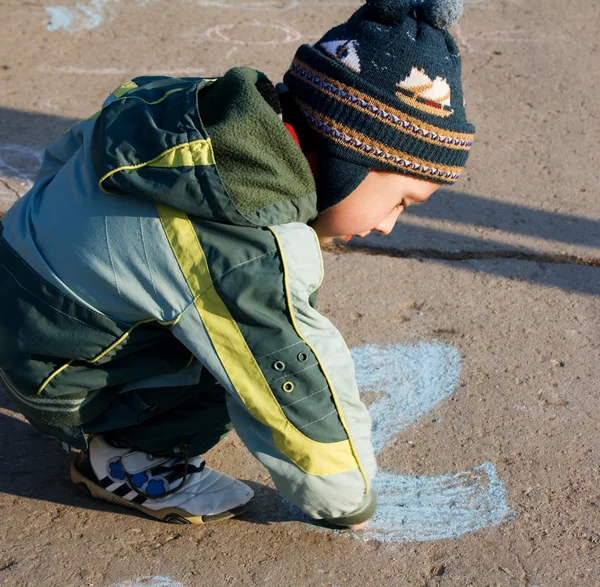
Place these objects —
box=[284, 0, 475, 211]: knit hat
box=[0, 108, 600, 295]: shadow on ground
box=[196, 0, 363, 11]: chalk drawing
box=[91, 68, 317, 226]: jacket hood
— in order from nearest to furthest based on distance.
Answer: box=[91, 68, 317, 226]: jacket hood, box=[284, 0, 475, 211]: knit hat, box=[0, 108, 600, 295]: shadow on ground, box=[196, 0, 363, 11]: chalk drawing

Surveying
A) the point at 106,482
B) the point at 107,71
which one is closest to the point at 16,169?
the point at 107,71

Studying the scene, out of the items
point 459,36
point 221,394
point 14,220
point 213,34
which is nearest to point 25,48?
point 213,34

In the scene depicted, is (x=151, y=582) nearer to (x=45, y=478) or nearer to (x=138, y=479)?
(x=138, y=479)

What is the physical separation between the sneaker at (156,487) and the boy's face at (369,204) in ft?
2.08

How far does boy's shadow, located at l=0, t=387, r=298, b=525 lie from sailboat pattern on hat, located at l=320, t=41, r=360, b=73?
39.4 inches

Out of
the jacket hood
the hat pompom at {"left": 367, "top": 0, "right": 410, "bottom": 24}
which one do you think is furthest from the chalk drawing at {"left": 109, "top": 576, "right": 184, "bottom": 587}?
the hat pompom at {"left": 367, "top": 0, "right": 410, "bottom": 24}

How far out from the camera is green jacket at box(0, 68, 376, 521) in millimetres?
1709

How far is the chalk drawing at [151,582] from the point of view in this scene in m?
1.87

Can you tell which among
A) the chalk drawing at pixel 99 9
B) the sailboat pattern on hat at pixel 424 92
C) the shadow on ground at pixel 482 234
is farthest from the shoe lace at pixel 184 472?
the chalk drawing at pixel 99 9

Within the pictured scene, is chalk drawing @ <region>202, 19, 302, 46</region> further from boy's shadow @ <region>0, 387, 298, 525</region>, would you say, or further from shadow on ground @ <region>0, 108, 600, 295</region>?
boy's shadow @ <region>0, 387, 298, 525</region>

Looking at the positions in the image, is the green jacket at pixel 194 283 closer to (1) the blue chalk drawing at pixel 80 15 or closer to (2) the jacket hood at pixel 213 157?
(2) the jacket hood at pixel 213 157

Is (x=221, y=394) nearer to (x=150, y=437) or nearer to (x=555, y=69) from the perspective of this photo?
(x=150, y=437)

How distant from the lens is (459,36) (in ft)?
15.2

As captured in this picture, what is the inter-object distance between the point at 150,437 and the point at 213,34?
2849 mm
